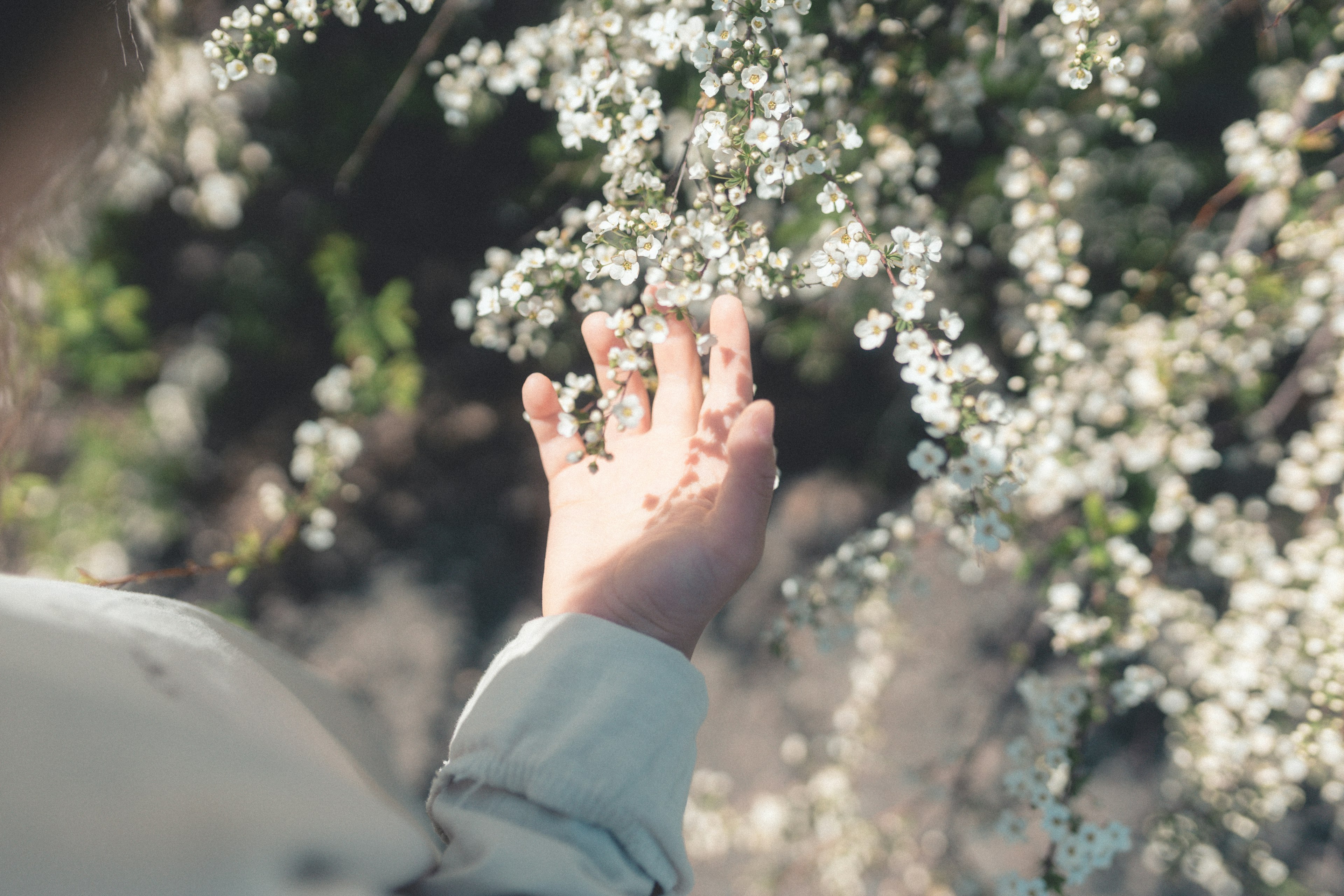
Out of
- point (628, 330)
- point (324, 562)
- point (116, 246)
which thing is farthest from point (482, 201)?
point (628, 330)

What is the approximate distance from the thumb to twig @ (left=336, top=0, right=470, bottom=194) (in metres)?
1.65

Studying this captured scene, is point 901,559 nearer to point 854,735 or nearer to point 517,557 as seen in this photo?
point 854,735

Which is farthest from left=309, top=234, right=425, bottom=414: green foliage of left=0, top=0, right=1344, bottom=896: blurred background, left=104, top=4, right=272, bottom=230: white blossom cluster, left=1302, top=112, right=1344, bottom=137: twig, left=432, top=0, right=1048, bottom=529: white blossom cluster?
left=1302, top=112, right=1344, bottom=137: twig

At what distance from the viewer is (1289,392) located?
8.85 ft

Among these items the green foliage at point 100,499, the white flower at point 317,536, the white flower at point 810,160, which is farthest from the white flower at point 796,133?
the green foliage at point 100,499

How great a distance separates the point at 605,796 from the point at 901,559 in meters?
1.20

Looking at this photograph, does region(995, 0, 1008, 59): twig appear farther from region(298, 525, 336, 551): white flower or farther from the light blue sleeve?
region(298, 525, 336, 551): white flower

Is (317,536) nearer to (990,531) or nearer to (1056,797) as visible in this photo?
(990,531)

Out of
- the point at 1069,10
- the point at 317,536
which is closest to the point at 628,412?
the point at 1069,10

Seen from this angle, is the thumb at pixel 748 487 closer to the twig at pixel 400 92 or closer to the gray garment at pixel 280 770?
the gray garment at pixel 280 770

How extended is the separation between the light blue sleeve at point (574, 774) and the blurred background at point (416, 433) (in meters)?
1.65

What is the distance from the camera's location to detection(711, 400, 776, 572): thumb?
127 centimetres

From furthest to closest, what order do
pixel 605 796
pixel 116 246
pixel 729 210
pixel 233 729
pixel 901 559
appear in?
pixel 116 246 < pixel 901 559 < pixel 729 210 < pixel 605 796 < pixel 233 729

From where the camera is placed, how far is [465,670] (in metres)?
2.86
